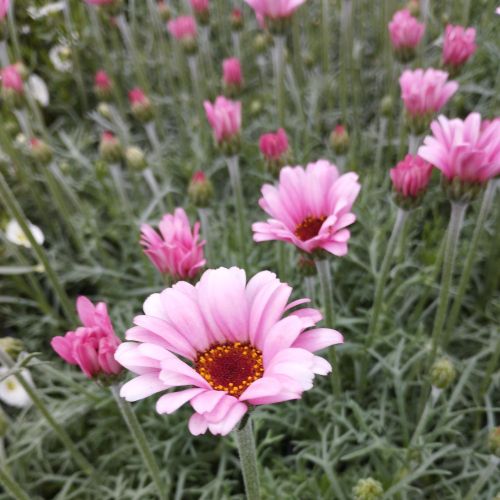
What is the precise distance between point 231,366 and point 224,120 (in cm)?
64

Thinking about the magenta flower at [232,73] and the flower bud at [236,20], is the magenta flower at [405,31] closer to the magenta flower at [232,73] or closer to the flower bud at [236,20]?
the magenta flower at [232,73]

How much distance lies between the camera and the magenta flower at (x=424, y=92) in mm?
1205

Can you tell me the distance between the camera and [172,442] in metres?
1.35

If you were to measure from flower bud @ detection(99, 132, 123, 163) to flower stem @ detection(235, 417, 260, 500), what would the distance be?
1045 mm

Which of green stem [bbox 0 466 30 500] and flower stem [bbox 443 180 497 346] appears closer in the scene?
green stem [bbox 0 466 30 500]

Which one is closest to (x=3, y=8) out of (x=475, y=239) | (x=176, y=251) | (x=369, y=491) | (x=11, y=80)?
(x=11, y=80)

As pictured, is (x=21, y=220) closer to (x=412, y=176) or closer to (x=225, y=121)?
(x=225, y=121)

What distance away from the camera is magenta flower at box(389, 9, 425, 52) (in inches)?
58.4

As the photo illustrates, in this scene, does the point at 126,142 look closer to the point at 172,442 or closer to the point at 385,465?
the point at 172,442

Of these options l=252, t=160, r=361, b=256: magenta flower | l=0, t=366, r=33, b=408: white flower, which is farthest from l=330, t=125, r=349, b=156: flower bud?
l=0, t=366, r=33, b=408: white flower

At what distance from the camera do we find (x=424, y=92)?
1.20 meters

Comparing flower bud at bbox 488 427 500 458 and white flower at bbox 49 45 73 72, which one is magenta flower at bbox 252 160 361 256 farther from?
white flower at bbox 49 45 73 72

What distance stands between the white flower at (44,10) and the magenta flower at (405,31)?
4.69 feet

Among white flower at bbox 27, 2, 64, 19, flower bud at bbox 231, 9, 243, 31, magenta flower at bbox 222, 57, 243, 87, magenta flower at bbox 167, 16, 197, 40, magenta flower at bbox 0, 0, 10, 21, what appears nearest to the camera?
magenta flower at bbox 0, 0, 10, 21
